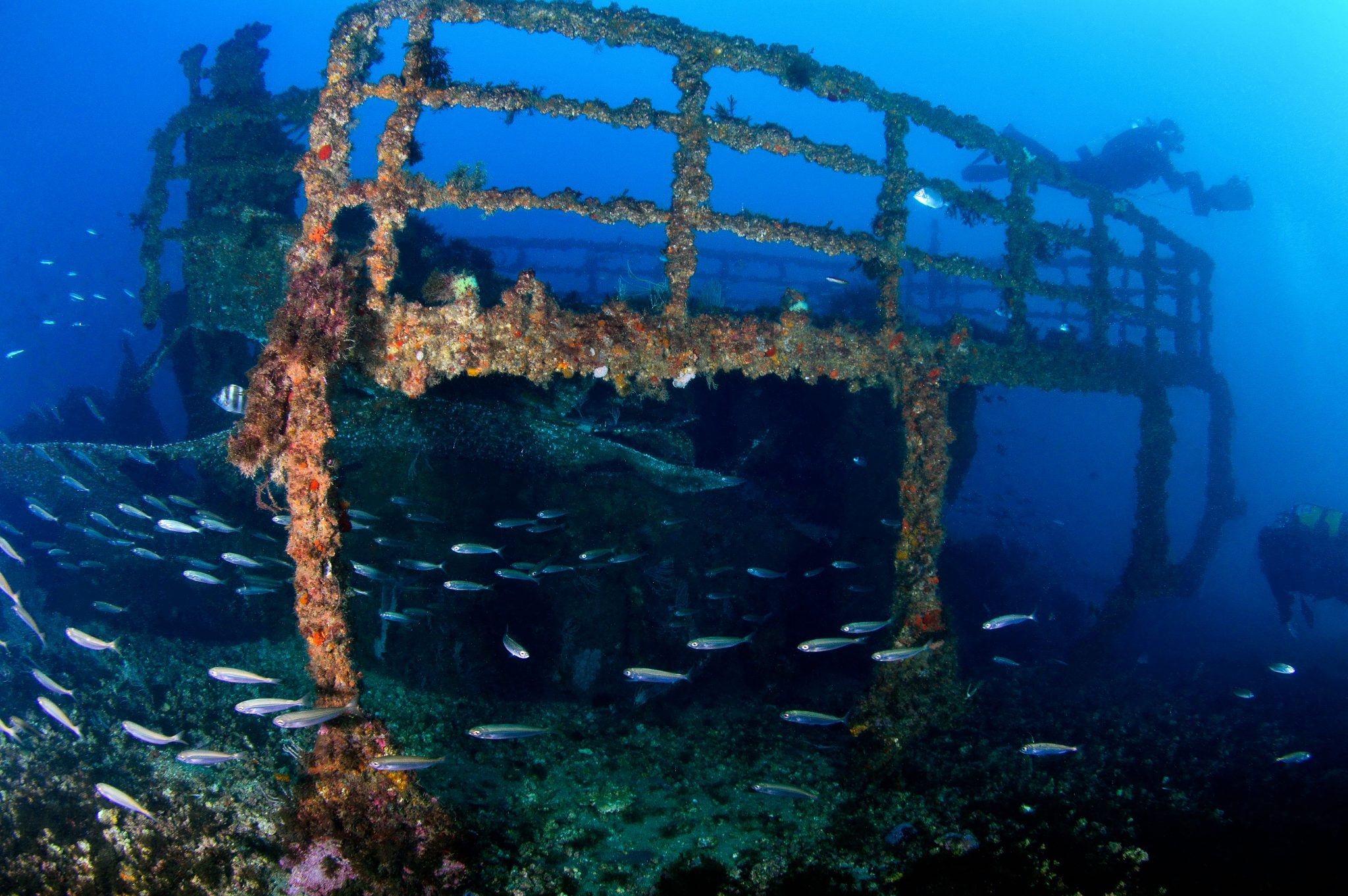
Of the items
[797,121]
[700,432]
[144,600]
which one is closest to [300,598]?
[700,432]

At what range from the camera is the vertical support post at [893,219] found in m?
6.73

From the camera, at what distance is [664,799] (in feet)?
17.8

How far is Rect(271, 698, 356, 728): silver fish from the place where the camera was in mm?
3924

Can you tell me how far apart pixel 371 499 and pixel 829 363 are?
246 inches

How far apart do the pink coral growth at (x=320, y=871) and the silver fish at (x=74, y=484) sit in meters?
10.3

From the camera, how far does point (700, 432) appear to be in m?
10.3

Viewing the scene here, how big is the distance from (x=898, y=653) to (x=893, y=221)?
15.6 ft

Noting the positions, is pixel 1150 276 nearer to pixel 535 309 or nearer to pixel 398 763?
pixel 535 309

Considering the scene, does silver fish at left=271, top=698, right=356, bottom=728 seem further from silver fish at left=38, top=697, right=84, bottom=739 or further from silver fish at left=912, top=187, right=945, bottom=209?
silver fish at left=912, top=187, right=945, bottom=209

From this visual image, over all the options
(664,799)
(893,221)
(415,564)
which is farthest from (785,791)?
(893,221)

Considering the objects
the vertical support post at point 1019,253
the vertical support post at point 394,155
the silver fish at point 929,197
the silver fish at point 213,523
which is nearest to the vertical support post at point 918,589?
the vertical support post at point 1019,253

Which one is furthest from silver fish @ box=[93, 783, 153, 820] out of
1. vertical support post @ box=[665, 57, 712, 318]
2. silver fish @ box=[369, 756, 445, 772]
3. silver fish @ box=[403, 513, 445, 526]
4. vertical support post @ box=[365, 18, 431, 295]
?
vertical support post @ box=[665, 57, 712, 318]

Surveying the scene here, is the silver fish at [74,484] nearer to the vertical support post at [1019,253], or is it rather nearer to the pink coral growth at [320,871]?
the pink coral growth at [320,871]

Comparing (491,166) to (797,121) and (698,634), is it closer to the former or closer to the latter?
(797,121)
